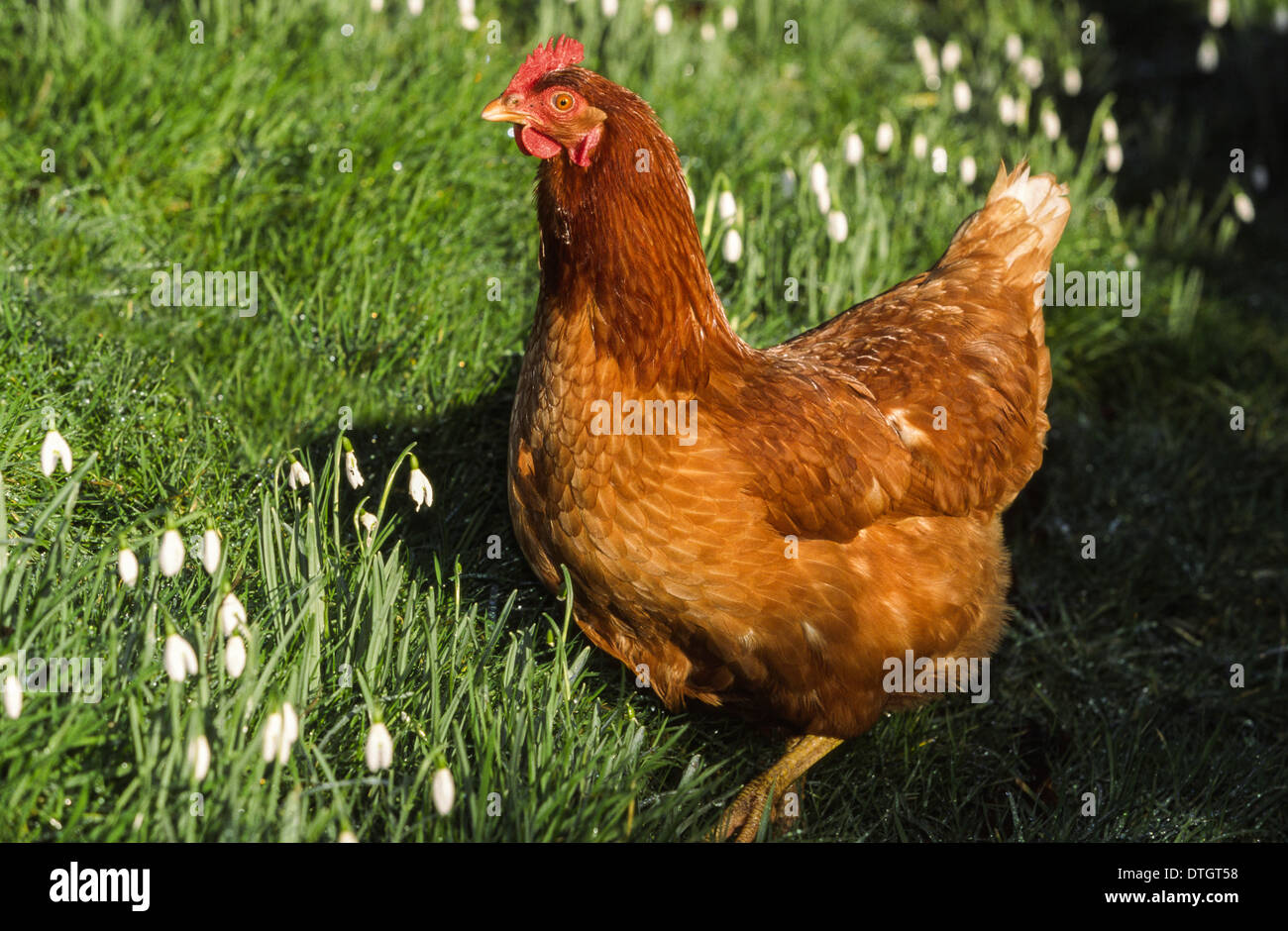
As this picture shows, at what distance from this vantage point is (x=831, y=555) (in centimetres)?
310

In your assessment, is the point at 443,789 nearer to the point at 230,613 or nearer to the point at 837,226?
the point at 230,613

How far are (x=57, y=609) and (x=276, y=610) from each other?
488 mm

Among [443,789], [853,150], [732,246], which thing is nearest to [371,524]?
[443,789]

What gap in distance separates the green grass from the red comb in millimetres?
1128

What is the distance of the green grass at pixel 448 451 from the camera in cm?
260

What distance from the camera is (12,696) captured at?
7.23 feet

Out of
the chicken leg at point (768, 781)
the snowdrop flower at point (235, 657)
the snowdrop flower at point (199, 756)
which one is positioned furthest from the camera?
the chicken leg at point (768, 781)

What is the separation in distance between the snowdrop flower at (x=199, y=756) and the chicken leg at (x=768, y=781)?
142 cm

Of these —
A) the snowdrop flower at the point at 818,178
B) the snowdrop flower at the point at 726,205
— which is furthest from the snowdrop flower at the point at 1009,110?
Answer: the snowdrop flower at the point at 726,205

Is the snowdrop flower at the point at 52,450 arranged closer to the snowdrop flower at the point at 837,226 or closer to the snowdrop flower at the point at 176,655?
the snowdrop flower at the point at 176,655

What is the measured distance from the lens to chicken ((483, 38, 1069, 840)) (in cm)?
284

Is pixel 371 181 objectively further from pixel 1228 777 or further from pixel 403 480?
pixel 1228 777

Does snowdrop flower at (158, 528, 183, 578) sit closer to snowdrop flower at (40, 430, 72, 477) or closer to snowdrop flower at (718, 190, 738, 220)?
snowdrop flower at (40, 430, 72, 477)

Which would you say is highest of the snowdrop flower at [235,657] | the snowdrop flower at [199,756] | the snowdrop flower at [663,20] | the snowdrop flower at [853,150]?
the snowdrop flower at [663,20]
